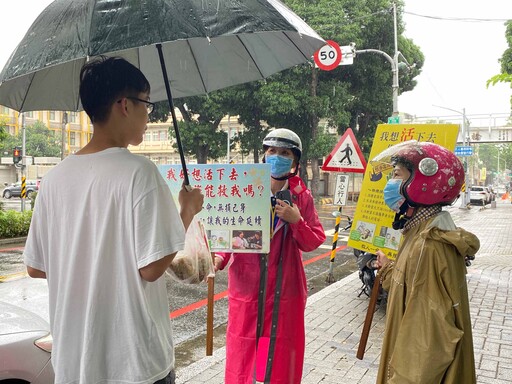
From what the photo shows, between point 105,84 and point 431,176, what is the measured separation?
147 cm

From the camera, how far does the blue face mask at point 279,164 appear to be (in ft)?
8.76

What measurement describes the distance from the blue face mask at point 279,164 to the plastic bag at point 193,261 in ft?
2.51

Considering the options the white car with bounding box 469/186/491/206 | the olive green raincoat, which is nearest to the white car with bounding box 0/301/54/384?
the olive green raincoat

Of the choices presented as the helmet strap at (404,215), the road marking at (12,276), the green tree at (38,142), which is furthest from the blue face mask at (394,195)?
the green tree at (38,142)

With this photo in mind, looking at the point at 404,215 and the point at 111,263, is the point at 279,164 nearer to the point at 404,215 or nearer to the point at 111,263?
the point at 404,215

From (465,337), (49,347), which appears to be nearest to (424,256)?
(465,337)

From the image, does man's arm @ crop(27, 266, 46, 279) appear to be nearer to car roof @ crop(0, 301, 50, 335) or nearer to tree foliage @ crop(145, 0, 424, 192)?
car roof @ crop(0, 301, 50, 335)

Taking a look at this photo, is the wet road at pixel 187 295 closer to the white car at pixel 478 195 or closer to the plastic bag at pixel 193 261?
the plastic bag at pixel 193 261

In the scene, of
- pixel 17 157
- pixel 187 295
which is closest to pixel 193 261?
pixel 187 295

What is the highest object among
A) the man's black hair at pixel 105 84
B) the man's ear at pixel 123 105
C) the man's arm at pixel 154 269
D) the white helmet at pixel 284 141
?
the man's black hair at pixel 105 84

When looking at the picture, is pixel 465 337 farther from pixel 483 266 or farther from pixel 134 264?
pixel 483 266

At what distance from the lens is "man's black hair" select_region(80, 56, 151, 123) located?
1.54 metres

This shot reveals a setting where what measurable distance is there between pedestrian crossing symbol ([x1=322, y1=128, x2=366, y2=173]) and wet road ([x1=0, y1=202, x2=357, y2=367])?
6.62ft

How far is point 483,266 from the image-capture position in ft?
30.3
